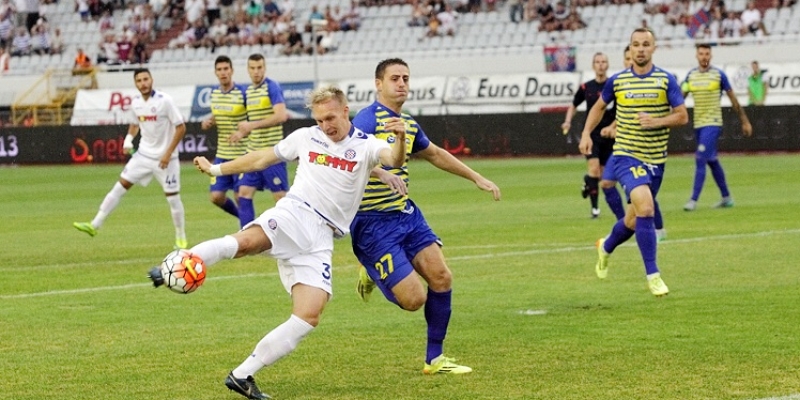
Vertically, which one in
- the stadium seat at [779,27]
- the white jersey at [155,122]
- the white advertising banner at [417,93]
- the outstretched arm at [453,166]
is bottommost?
the white advertising banner at [417,93]

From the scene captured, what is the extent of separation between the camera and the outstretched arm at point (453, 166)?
8570mm

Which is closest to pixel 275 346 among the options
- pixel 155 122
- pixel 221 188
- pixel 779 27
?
pixel 221 188

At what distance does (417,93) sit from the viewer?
39.7 meters

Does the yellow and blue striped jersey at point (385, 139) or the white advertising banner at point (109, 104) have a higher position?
the yellow and blue striped jersey at point (385, 139)

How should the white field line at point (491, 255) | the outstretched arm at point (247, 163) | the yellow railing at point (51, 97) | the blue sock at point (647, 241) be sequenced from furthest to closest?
the yellow railing at point (51, 97) → the white field line at point (491, 255) → the blue sock at point (647, 241) → the outstretched arm at point (247, 163)

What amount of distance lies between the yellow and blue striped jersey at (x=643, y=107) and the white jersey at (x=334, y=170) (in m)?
4.62

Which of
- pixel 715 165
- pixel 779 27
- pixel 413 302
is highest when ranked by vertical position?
pixel 413 302

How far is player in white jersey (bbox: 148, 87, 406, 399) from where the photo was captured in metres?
7.53

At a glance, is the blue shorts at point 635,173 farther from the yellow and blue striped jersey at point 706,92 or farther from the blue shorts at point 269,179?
the yellow and blue striped jersey at point 706,92

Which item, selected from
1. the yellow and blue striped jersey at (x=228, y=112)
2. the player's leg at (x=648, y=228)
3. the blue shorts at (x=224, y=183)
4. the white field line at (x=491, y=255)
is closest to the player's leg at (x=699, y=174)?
the white field line at (x=491, y=255)

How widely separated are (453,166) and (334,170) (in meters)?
1.00

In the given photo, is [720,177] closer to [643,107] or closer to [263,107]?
[263,107]

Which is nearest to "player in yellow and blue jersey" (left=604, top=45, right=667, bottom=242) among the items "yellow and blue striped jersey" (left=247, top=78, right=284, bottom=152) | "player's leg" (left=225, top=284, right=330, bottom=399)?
"yellow and blue striped jersey" (left=247, top=78, right=284, bottom=152)

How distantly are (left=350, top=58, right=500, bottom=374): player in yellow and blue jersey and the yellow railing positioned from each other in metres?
36.0
